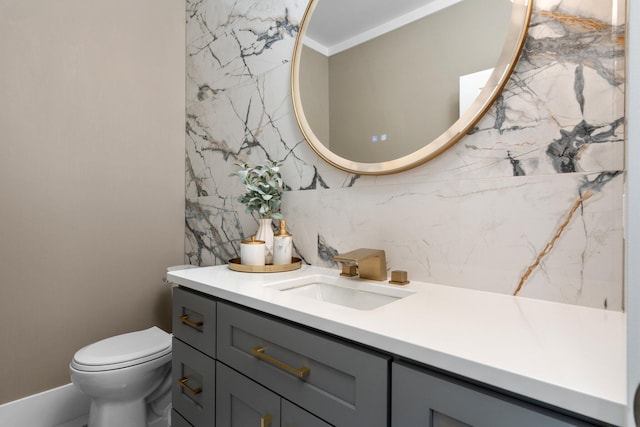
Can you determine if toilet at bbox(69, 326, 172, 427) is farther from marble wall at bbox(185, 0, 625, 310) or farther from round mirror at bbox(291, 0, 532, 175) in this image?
round mirror at bbox(291, 0, 532, 175)

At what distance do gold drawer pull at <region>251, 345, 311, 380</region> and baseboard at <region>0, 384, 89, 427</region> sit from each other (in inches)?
60.5

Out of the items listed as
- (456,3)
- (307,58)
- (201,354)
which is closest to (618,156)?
(456,3)

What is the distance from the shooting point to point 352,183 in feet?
4.36

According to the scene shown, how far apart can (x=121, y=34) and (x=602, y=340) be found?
256 cm

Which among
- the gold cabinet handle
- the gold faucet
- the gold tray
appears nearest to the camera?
the gold cabinet handle

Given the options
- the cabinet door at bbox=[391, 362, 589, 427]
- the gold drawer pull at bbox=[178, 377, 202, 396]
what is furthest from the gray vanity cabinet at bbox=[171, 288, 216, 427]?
the cabinet door at bbox=[391, 362, 589, 427]

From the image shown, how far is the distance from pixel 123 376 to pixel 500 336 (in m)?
1.49

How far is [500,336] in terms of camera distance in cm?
64

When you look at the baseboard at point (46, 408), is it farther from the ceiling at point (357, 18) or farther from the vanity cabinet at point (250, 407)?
the ceiling at point (357, 18)

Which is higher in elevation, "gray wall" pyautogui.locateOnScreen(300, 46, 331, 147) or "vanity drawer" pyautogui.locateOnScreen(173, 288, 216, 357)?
"gray wall" pyautogui.locateOnScreen(300, 46, 331, 147)

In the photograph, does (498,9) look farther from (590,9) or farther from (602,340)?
(602,340)

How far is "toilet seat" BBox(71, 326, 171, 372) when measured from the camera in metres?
1.39

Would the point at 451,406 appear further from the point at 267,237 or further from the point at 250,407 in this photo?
the point at 267,237

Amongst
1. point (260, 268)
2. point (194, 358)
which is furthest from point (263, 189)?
point (194, 358)
